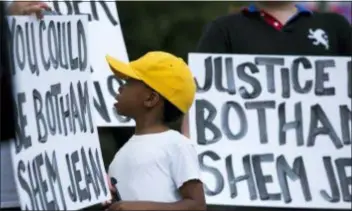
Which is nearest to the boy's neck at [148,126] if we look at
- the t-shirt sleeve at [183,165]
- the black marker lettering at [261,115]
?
the t-shirt sleeve at [183,165]

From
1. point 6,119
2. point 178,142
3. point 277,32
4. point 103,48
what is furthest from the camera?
point 103,48

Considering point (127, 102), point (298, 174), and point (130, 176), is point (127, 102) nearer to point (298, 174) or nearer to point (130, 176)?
point (130, 176)

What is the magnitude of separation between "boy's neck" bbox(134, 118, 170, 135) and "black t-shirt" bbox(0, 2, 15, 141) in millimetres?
546

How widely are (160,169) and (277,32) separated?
129 cm

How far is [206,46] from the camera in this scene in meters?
5.14

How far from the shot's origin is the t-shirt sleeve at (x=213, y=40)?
503 cm

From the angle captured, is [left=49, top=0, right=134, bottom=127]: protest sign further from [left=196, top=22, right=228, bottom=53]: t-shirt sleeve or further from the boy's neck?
the boy's neck

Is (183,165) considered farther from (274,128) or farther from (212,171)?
(274,128)

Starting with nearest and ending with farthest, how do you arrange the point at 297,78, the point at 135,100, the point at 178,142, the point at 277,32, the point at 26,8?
the point at 26,8 → the point at 178,142 → the point at 135,100 → the point at 277,32 → the point at 297,78

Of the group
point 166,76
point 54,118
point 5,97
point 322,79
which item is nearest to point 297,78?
point 322,79

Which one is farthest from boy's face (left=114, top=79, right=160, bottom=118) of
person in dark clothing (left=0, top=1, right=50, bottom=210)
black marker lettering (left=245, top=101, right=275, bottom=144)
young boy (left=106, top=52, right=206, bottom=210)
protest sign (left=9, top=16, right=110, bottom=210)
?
black marker lettering (left=245, top=101, right=275, bottom=144)

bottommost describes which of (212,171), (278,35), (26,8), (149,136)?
(212,171)

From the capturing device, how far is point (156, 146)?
12.8ft

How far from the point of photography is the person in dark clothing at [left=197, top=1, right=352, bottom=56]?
16.4ft
